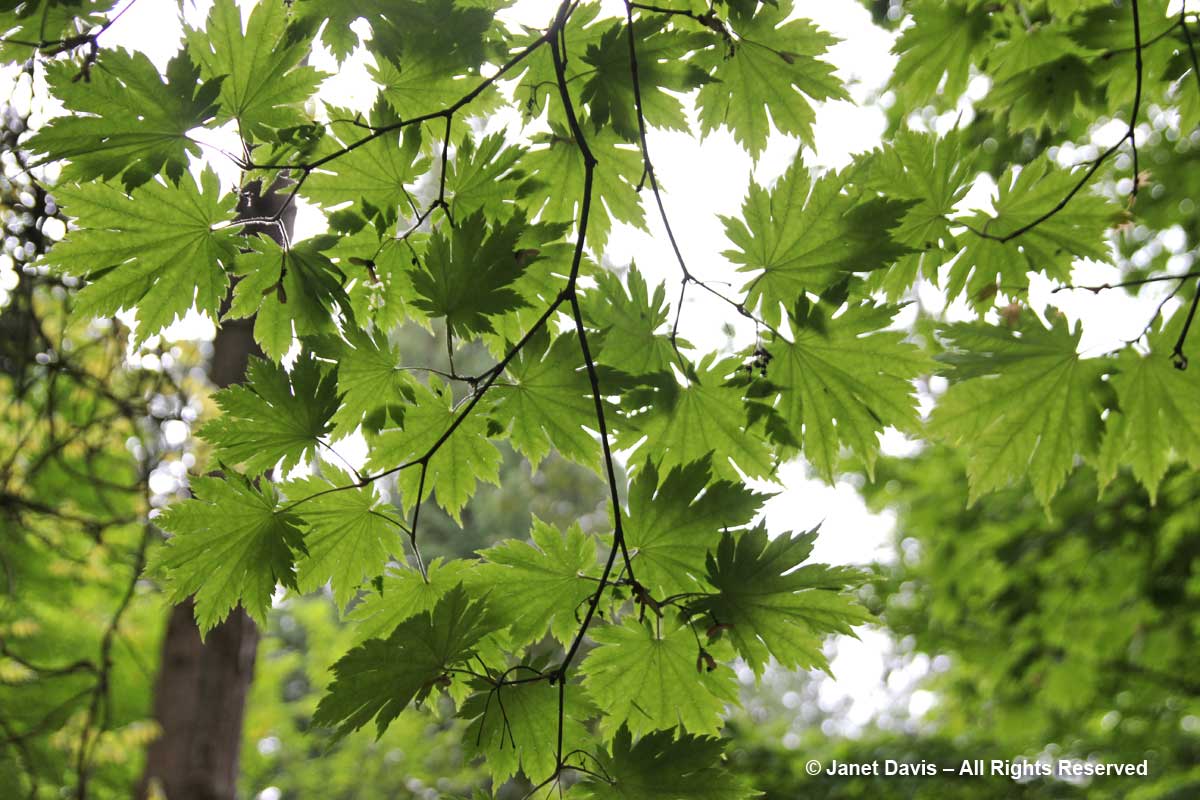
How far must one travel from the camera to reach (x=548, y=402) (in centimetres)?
147

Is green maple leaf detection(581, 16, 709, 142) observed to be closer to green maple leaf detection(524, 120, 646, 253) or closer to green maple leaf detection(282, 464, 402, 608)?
green maple leaf detection(524, 120, 646, 253)

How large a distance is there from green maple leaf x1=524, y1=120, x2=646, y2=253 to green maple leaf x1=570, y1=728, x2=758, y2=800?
3.46 feet

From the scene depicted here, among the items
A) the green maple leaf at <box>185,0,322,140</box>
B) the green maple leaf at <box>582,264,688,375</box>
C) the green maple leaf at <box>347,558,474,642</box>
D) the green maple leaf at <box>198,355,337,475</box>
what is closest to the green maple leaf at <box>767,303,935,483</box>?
the green maple leaf at <box>582,264,688,375</box>

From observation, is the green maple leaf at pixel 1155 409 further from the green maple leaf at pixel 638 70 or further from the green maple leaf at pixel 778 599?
the green maple leaf at pixel 638 70

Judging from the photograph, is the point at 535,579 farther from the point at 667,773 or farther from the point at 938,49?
the point at 938,49

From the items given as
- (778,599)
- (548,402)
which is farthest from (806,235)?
(778,599)

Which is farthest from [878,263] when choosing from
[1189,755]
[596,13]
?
[1189,755]

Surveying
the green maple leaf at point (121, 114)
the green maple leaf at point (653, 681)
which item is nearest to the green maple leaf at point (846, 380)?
the green maple leaf at point (653, 681)

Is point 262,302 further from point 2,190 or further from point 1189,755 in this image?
point 1189,755

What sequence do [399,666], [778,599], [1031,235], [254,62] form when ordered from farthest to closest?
[1031,235]
[254,62]
[778,599]
[399,666]

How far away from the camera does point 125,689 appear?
7988 millimetres

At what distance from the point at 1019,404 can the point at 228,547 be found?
1.79 meters

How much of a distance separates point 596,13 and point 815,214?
64cm

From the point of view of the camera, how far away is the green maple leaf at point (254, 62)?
1.43 metres
